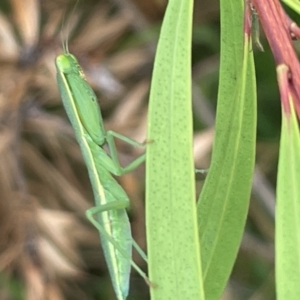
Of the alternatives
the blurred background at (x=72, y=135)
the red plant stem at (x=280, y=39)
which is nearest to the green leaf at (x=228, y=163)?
the red plant stem at (x=280, y=39)

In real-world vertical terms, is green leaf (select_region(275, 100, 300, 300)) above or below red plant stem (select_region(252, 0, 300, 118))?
below

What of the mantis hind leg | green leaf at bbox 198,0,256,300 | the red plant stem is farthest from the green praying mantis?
the red plant stem

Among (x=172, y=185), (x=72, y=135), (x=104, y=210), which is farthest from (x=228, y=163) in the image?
(x=72, y=135)

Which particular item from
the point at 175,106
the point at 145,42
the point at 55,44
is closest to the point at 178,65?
the point at 175,106

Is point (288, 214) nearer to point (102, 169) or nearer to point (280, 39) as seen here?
point (280, 39)

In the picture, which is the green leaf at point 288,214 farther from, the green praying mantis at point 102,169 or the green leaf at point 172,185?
the green praying mantis at point 102,169

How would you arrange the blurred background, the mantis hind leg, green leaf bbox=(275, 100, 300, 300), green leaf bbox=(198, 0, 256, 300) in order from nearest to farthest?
green leaf bbox=(275, 100, 300, 300) → green leaf bbox=(198, 0, 256, 300) → the mantis hind leg → the blurred background

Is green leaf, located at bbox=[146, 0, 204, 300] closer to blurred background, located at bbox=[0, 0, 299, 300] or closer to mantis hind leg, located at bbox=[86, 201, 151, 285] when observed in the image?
mantis hind leg, located at bbox=[86, 201, 151, 285]
